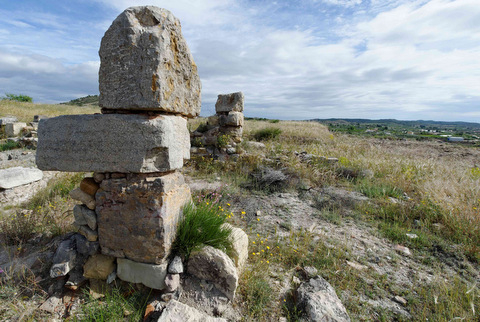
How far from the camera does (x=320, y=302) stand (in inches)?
87.4

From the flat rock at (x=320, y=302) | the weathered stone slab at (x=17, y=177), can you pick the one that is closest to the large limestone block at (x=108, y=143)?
the flat rock at (x=320, y=302)

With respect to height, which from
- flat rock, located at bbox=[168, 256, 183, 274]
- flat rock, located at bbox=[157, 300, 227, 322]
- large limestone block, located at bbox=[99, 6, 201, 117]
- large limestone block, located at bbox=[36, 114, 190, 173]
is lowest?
flat rock, located at bbox=[157, 300, 227, 322]

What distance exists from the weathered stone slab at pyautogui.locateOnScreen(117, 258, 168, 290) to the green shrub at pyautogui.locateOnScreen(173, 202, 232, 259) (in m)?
0.24

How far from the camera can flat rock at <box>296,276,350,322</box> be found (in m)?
2.11

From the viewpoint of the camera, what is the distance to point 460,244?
3.56 m

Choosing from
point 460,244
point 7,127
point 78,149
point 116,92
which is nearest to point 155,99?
point 116,92

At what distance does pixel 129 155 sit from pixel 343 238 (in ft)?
10.7

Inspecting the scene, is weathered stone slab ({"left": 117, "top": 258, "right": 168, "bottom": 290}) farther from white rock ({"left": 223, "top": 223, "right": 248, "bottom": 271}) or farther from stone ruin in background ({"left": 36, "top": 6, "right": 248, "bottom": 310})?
white rock ({"left": 223, "top": 223, "right": 248, "bottom": 271})

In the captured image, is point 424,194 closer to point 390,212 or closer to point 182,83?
point 390,212

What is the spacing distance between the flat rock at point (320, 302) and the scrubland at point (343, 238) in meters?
0.14

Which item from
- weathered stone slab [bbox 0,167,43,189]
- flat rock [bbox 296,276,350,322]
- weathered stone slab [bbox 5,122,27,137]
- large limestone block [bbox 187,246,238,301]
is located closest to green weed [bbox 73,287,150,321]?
large limestone block [bbox 187,246,238,301]

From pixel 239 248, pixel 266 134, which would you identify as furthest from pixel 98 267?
pixel 266 134

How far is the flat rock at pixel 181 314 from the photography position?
1898 mm

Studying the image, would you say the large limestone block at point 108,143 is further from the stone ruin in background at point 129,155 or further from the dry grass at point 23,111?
the dry grass at point 23,111
